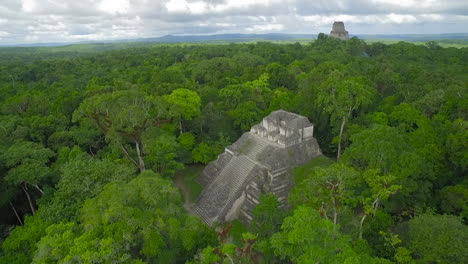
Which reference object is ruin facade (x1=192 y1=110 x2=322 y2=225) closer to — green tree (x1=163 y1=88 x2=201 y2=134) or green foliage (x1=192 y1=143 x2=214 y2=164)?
green foliage (x1=192 y1=143 x2=214 y2=164)

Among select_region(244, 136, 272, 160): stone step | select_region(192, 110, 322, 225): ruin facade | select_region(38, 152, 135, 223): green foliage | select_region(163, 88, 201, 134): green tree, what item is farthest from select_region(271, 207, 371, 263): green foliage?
select_region(163, 88, 201, 134): green tree

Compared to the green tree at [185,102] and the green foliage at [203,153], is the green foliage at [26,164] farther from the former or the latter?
the green foliage at [203,153]

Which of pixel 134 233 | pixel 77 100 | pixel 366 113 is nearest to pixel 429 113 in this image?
pixel 366 113

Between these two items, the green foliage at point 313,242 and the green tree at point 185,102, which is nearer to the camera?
the green foliage at point 313,242

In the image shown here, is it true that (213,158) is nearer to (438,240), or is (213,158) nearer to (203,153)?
(203,153)

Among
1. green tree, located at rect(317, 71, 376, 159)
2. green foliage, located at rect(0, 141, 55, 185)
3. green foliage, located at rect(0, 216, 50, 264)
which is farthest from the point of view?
green tree, located at rect(317, 71, 376, 159)

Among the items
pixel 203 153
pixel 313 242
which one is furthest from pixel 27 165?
pixel 313 242

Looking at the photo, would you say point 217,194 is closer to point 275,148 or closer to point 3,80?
point 275,148

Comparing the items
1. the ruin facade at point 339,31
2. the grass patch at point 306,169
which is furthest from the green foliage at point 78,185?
the ruin facade at point 339,31
